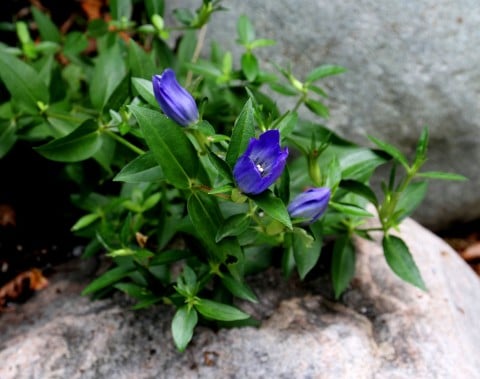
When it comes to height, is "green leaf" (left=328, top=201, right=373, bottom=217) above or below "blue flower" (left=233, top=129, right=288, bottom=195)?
below

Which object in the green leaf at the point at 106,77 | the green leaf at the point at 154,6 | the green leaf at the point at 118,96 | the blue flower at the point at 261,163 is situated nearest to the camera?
the blue flower at the point at 261,163

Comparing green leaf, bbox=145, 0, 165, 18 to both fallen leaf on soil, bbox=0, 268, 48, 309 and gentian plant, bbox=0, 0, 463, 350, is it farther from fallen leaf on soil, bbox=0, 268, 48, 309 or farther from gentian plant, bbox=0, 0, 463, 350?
A: fallen leaf on soil, bbox=0, 268, 48, 309

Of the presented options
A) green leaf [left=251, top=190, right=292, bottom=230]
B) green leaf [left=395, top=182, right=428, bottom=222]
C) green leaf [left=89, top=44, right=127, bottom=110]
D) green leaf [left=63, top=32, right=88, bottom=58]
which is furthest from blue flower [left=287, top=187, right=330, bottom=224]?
green leaf [left=63, top=32, right=88, bottom=58]


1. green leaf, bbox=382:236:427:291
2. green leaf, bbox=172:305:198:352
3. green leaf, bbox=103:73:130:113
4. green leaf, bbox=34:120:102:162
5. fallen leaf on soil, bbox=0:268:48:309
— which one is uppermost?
green leaf, bbox=103:73:130:113

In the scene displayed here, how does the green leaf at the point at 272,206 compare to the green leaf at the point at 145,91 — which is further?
the green leaf at the point at 145,91

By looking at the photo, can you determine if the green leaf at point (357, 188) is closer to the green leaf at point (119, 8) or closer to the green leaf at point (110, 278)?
the green leaf at point (110, 278)

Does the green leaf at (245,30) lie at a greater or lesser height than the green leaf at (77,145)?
greater

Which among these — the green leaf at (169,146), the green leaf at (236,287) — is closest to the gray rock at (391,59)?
the green leaf at (236,287)

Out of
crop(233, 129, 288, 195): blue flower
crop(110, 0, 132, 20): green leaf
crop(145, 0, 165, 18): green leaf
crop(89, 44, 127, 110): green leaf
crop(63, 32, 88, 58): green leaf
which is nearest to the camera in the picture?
crop(233, 129, 288, 195): blue flower
